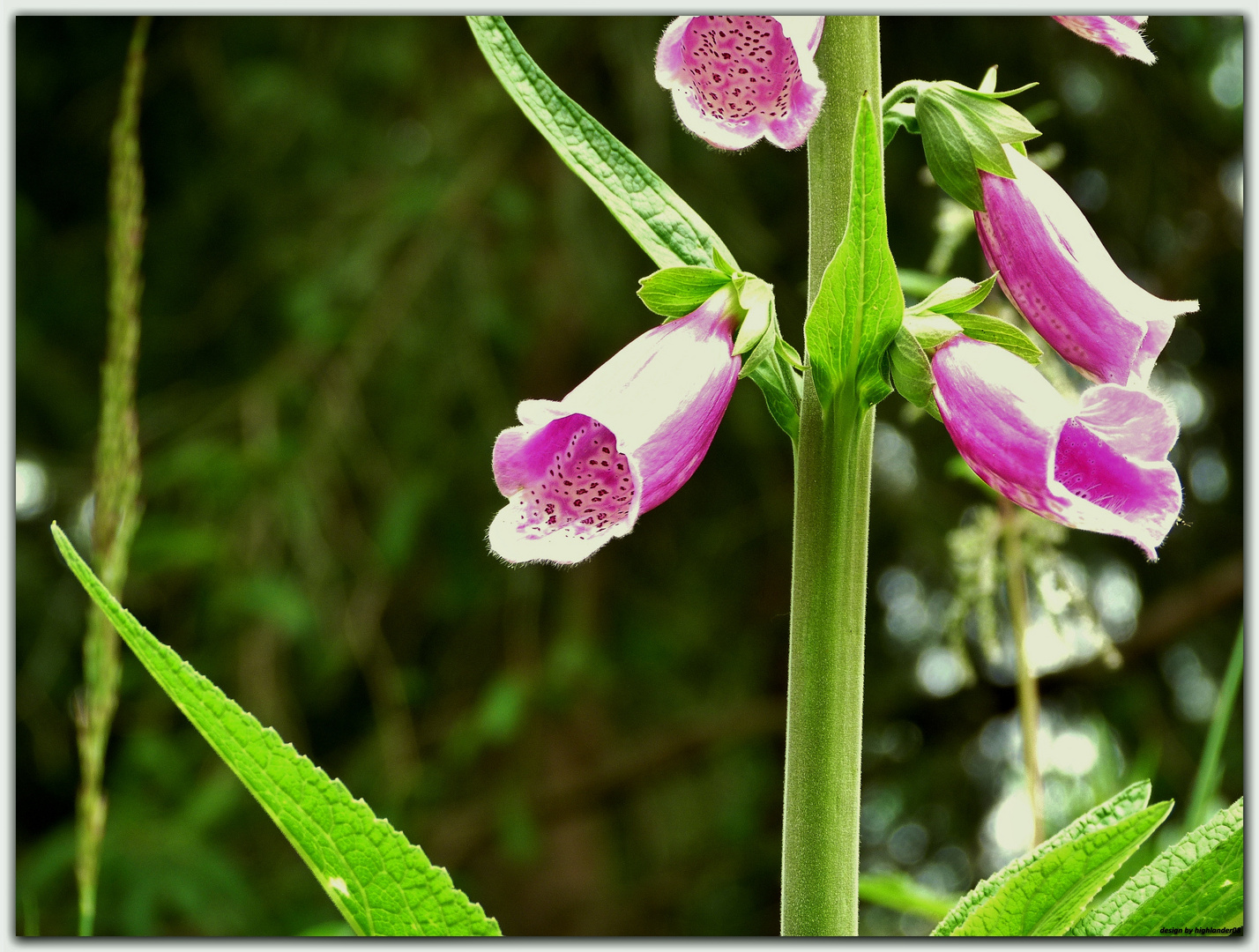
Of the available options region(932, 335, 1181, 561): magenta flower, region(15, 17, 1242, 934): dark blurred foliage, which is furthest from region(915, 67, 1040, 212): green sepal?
region(15, 17, 1242, 934): dark blurred foliage

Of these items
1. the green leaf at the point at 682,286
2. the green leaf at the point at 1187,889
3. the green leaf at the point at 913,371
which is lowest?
the green leaf at the point at 1187,889

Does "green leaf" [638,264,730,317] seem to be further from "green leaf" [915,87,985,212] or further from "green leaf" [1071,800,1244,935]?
"green leaf" [1071,800,1244,935]

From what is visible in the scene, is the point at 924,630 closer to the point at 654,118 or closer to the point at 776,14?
the point at 654,118

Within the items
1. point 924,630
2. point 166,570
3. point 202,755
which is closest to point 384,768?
point 202,755

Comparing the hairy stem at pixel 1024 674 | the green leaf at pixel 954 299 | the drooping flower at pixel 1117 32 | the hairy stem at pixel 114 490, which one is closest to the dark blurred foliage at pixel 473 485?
the hairy stem at pixel 1024 674

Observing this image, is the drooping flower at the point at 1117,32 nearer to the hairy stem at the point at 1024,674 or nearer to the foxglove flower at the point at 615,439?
the foxglove flower at the point at 615,439

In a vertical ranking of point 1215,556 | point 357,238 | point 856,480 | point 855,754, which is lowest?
point 855,754
